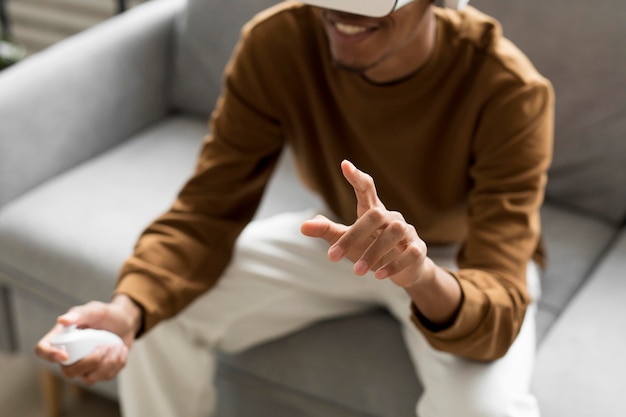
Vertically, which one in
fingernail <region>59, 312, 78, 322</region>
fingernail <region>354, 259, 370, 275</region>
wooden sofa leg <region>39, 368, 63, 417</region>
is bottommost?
wooden sofa leg <region>39, 368, 63, 417</region>

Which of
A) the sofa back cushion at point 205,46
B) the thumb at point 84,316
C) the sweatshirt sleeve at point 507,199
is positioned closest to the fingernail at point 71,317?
the thumb at point 84,316

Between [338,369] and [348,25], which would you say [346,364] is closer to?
[338,369]

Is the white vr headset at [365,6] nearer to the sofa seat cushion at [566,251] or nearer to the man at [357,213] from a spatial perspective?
the man at [357,213]

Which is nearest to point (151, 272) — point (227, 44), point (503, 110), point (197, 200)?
point (197, 200)

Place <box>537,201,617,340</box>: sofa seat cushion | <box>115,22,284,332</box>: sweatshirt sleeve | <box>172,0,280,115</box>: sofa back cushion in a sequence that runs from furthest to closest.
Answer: <box>172,0,280,115</box>: sofa back cushion
<box>537,201,617,340</box>: sofa seat cushion
<box>115,22,284,332</box>: sweatshirt sleeve

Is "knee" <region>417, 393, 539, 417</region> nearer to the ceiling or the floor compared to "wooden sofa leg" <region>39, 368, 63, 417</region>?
nearer to the ceiling

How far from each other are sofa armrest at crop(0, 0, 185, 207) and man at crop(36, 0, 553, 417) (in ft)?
1.58

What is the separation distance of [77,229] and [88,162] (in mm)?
273

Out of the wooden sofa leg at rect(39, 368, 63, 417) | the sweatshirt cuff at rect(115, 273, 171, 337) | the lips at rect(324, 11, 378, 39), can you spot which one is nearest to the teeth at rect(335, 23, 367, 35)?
the lips at rect(324, 11, 378, 39)

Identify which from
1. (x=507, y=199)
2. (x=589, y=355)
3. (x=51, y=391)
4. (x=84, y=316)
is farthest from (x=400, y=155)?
(x=51, y=391)

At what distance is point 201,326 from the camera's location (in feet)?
4.53

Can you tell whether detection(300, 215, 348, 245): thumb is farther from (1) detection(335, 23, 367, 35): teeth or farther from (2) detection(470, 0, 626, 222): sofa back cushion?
(2) detection(470, 0, 626, 222): sofa back cushion

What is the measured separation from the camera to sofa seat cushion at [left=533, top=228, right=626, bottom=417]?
122cm

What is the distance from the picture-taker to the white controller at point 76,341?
1.03 m
